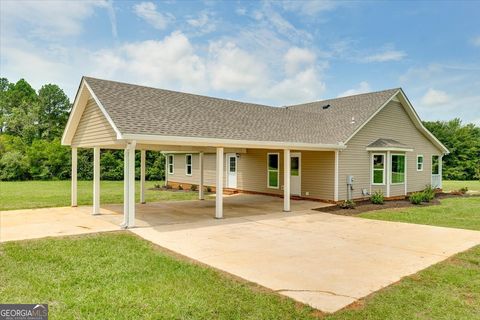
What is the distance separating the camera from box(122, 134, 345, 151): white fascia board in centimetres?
916

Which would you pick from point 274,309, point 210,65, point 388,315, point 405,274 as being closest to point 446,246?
point 405,274

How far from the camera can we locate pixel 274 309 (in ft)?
13.7

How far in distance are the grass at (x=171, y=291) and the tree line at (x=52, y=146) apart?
24.2 meters

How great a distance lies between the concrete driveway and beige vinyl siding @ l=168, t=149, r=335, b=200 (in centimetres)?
414

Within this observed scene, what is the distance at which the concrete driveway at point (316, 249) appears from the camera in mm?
5156

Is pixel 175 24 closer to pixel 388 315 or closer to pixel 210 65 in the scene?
pixel 210 65

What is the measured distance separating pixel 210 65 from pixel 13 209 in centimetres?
1381

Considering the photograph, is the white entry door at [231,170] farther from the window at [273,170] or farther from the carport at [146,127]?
the carport at [146,127]

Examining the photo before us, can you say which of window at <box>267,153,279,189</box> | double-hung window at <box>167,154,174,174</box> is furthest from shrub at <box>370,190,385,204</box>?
double-hung window at <box>167,154,174,174</box>

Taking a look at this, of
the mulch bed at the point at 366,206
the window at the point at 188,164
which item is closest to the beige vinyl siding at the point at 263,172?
the window at the point at 188,164

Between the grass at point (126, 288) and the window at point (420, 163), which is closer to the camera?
the grass at point (126, 288)

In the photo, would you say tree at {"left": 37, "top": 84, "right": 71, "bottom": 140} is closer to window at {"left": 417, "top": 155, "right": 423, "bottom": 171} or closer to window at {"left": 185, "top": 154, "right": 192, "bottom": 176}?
window at {"left": 185, "top": 154, "right": 192, "bottom": 176}

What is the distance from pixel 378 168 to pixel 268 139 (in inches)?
291

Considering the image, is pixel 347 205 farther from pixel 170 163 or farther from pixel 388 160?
pixel 170 163
